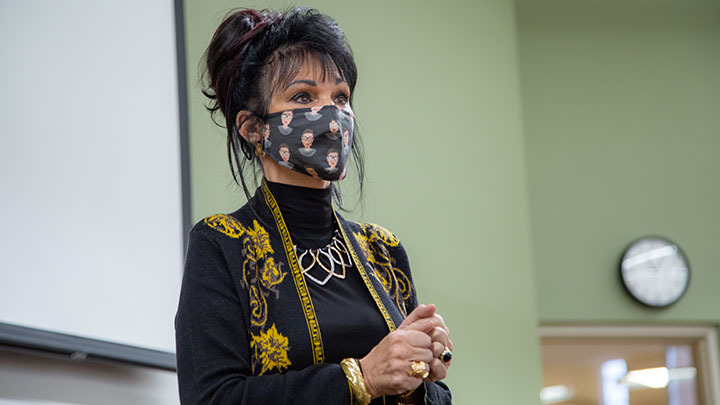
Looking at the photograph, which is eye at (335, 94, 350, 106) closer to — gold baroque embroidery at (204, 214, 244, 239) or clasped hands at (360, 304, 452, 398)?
gold baroque embroidery at (204, 214, 244, 239)

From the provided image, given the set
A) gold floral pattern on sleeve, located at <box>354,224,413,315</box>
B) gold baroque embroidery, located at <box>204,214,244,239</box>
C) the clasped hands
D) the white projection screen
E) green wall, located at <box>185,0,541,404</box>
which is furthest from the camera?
green wall, located at <box>185,0,541,404</box>

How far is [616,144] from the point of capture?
504cm

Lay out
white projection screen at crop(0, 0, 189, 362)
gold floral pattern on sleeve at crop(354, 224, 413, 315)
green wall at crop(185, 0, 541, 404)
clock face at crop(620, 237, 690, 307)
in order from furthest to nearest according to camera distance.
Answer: clock face at crop(620, 237, 690, 307), green wall at crop(185, 0, 541, 404), white projection screen at crop(0, 0, 189, 362), gold floral pattern on sleeve at crop(354, 224, 413, 315)

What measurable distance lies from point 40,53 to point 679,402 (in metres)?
4.79

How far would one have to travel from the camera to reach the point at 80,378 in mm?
1764

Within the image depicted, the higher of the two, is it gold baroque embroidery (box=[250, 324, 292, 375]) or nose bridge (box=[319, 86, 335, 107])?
nose bridge (box=[319, 86, 335, 107])

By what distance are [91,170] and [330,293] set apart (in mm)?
959

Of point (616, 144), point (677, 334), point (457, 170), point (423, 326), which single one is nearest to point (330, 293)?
point (423, 326)

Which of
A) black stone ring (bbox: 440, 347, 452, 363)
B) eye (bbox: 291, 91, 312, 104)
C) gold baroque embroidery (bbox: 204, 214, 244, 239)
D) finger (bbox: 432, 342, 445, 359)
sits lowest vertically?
black stone ring (bbox: 440, 347, 452, 363)

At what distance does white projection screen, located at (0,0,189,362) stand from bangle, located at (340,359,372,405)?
32.5 inches

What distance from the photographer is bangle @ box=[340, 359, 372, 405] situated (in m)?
1.02

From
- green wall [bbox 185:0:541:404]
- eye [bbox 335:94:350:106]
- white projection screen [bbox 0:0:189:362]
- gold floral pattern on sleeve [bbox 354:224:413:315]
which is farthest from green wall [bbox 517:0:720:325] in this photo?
eye [bbox 335:94:350:106]

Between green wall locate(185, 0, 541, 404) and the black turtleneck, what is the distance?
1748 mm

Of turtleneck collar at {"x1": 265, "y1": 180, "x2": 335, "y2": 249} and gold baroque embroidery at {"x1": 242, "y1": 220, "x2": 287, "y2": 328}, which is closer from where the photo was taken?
gold baroque embroidery at {"x1": 242, "y1": 220, "x2": 287, "y2": 328}
